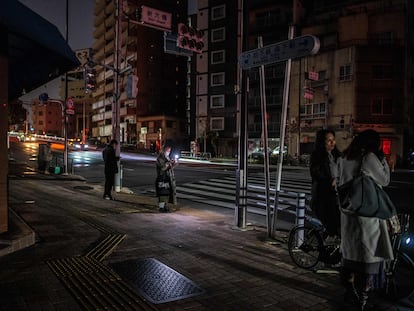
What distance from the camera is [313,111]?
3984 cm

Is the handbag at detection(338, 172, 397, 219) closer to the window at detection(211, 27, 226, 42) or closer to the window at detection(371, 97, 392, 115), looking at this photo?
the window at detection(371, 97, 392, 115)

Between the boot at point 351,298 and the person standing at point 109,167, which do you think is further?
the person standing at point 109,167

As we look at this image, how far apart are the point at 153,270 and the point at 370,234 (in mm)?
2924

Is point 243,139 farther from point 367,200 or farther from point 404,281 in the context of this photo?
point 367,200

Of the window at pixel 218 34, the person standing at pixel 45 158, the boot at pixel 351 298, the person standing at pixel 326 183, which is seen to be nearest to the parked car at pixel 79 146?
the window at pixel 218 34

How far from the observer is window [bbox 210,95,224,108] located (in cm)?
5038

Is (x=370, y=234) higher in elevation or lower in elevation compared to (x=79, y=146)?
lower

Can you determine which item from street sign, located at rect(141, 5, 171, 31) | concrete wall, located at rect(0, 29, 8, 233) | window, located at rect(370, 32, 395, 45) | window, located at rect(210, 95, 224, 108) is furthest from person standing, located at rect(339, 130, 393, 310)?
window, located at rect(210, 95, 224, 108)

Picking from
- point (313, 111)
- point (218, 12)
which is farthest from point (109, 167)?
point (218, 12)

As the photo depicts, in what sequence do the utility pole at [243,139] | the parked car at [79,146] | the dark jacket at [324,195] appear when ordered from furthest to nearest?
the parked car at [79,146] → the utility pole at [243,139] → the dark jacket at [324,195]

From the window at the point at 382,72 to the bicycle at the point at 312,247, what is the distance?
3406cm

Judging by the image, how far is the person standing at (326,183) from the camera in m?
5.03

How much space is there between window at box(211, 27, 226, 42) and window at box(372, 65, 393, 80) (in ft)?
70.2

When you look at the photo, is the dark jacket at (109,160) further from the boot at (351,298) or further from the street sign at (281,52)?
the boot at (351,298)
